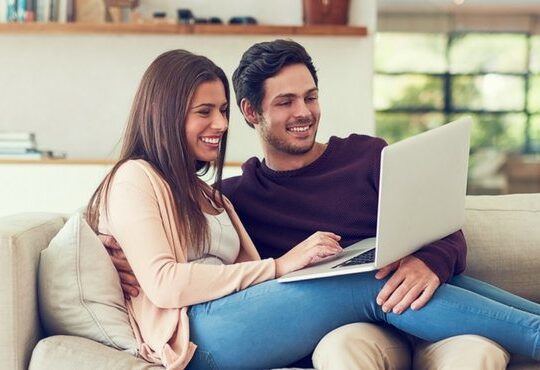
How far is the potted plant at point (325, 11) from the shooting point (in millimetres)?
4473

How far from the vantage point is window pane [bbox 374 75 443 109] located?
27.1 feet

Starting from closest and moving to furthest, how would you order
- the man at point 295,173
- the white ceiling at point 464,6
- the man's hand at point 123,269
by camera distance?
the man's hand at point 123,269, the man at point 295,173, the white ceiling at point 464,6

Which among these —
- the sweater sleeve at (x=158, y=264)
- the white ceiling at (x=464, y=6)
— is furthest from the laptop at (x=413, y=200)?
the white ceiling at (x=464, y=6)

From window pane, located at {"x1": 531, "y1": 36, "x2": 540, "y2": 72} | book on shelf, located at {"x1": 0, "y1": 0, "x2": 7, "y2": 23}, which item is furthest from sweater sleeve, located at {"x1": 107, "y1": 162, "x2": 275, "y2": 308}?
window pane, located at {"x1": 531, "y1": 36, "x2": 540, "y2": 72}

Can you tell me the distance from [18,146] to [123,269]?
2.11 meters

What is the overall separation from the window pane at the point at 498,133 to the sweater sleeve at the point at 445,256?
591 centimetres

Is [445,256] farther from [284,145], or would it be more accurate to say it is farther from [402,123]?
[402,123]

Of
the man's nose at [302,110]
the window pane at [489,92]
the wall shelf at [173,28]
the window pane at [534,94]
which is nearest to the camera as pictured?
the man's nose at [302,110]

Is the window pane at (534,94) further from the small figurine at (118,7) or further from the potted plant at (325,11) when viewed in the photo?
the small figurine at (118,7)

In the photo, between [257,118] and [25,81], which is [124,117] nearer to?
[25,81]

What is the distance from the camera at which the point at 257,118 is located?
2850mm

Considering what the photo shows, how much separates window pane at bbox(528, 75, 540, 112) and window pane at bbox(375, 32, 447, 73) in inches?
30.2

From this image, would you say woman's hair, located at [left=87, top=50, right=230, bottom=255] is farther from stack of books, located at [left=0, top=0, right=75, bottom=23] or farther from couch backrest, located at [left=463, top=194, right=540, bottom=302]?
stack of books, located at [left=0, top=0, right=75, bottom=23]

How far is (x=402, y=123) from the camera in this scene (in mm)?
8242
